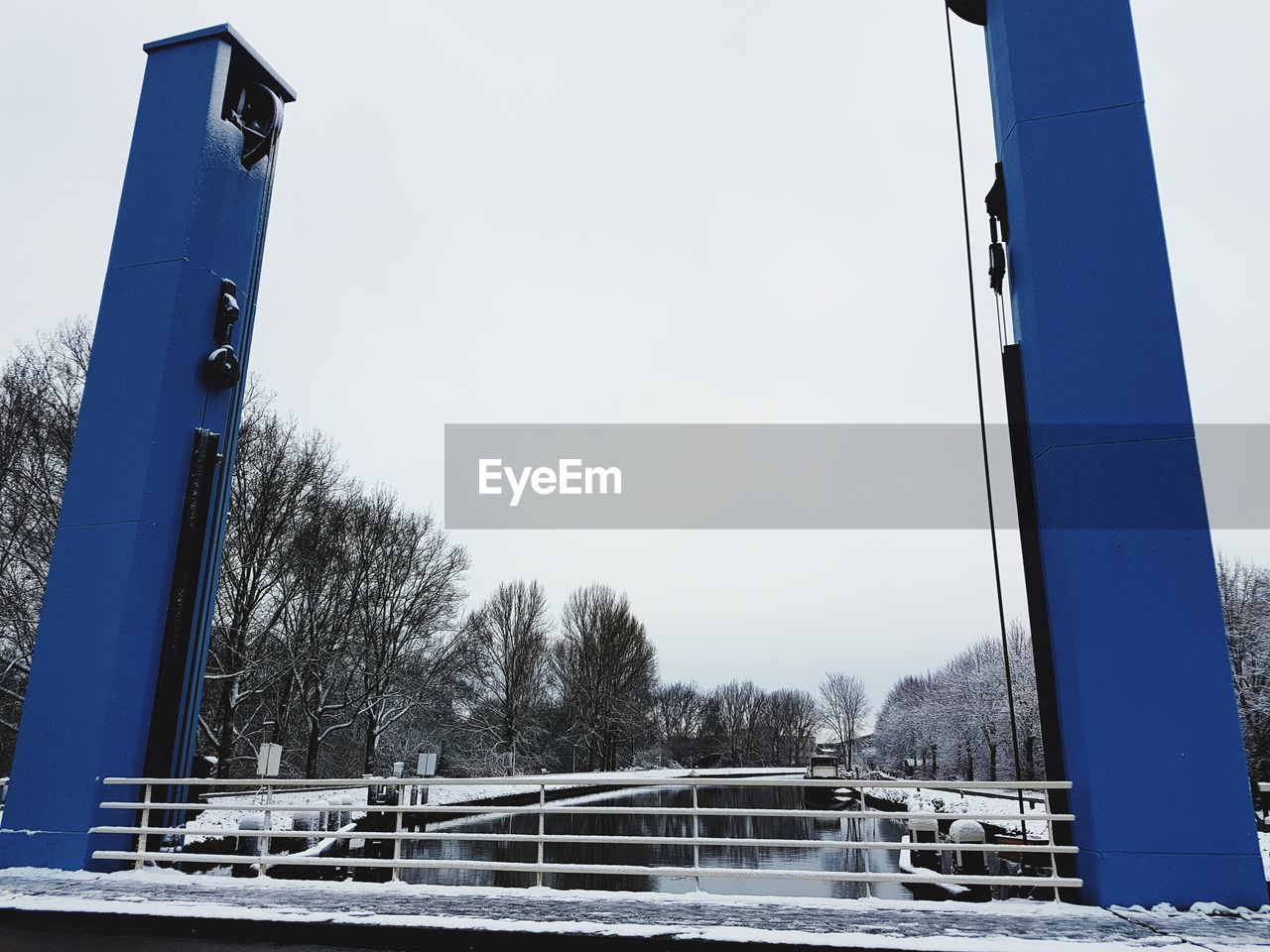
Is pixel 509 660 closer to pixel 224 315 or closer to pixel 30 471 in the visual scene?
pixel 30 471

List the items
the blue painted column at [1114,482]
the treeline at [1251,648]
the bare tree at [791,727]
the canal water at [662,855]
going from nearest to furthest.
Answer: the blue painted column at [1114,482] → the canal water at [662,855] → the treeline at [1251,648] → the bare tree at [791,727]

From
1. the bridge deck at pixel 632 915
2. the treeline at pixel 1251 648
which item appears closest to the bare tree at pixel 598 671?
the treeline at pixel 1251 648

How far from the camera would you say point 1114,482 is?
700 centimetres

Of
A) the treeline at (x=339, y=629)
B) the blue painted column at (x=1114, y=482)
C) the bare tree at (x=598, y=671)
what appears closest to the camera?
the blue painted column at (x=1114, y=482)

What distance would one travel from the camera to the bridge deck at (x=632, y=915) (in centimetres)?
535

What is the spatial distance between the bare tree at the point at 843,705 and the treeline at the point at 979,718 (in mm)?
33174

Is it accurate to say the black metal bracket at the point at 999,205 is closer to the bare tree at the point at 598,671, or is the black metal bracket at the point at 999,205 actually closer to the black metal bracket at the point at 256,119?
the black metal bracket at the point at 256,119

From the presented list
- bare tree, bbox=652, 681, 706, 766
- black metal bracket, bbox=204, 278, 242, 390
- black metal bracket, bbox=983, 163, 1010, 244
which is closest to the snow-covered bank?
black metal bracket, bbox=204, 278, 242, 390

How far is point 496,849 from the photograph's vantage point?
58.4 feet

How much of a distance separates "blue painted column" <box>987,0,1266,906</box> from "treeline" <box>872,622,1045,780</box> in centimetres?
2918

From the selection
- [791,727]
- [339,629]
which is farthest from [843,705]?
[339,629]

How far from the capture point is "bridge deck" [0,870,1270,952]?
5.35m

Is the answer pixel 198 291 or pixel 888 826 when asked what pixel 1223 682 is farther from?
pixel 888 826

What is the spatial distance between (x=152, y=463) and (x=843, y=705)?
Result: 9887 centimetres
